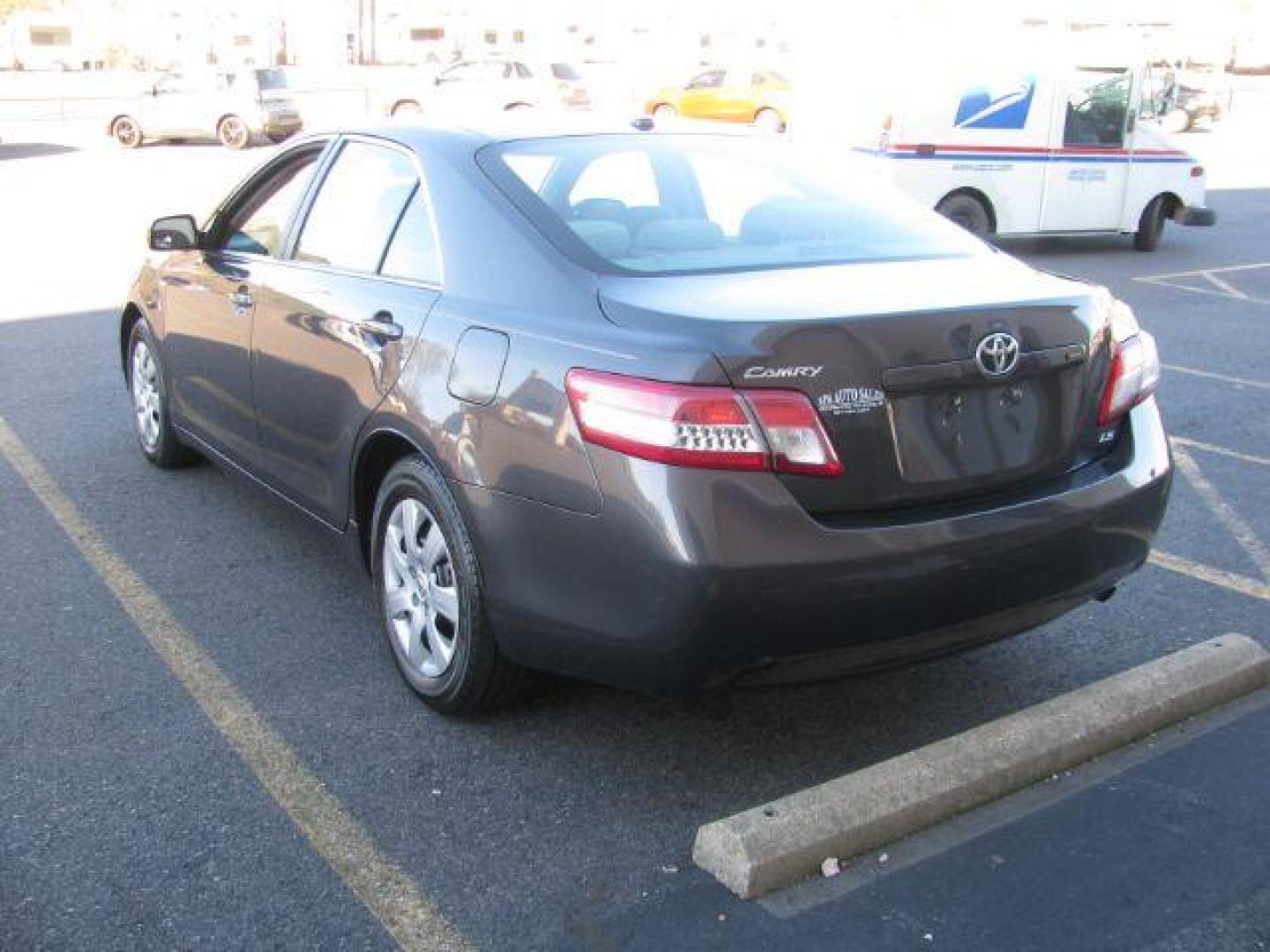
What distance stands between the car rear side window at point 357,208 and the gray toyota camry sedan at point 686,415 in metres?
0.02

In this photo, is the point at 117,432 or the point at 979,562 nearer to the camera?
the point at 979,562

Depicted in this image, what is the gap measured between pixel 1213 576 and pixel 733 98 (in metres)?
25.6

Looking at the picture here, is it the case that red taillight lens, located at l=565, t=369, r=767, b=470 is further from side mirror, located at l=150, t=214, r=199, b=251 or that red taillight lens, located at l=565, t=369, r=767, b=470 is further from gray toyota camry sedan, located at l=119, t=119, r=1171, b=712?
side mirror, located at l=150, t=214, r=199, b=251

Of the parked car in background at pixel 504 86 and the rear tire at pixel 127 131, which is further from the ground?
the parked car in background at pixel 504 86

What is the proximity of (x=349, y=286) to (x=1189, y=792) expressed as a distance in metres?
2.70

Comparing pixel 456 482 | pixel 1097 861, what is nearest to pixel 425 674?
pixel 456 482

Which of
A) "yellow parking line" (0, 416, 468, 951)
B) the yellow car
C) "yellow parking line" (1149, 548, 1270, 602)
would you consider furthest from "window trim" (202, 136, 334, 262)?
the yellow car

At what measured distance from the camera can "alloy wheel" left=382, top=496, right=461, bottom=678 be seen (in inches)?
146

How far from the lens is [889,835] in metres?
3.19

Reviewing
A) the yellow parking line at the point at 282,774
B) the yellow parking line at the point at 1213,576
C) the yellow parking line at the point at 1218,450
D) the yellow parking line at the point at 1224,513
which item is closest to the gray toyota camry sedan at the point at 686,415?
the yellow parking line at the point at 282,774

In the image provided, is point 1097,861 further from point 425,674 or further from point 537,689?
point 425,674

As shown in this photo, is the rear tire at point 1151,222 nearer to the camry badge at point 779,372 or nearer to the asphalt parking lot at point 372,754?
the asphalt parking lot at point 372,754

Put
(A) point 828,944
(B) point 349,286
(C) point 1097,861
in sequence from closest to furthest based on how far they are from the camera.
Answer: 1. (A) point 828,944
2. (C) point 1097,861
3. (B) point 349,286

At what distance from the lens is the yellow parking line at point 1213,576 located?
4.79 metres
